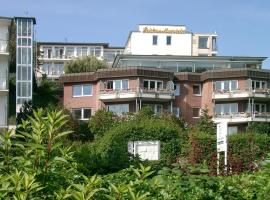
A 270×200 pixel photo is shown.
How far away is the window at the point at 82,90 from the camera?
67125 millimetres

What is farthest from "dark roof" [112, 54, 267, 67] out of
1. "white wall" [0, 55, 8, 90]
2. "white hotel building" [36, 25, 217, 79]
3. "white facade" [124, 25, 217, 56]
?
"white wall" [0, 55, 8, 90]

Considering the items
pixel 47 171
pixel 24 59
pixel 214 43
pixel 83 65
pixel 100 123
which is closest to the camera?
pixel 47 171

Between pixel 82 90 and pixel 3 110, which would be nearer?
→ pixel 3 110

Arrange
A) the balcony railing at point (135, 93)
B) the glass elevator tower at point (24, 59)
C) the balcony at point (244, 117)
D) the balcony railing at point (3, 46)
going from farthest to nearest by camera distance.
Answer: the balcony at point (244, 117) → the balcony railing at point (135, 93) → the glass elevator tower at point (24, 59) → the balcony railing at point (3, 46)

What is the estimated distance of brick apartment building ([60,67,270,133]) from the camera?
6419cm

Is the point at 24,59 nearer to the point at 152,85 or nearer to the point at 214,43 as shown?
the point at 152,85

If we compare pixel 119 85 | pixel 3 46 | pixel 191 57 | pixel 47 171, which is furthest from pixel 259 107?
pixel 47 171

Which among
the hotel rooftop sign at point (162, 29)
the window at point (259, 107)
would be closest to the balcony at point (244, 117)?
the window at point (259, 107)

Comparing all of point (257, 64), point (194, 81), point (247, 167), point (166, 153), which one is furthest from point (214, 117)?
point (247, 167)

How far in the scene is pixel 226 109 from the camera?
67312 mm

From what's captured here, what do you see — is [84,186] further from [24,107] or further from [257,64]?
[257,64]

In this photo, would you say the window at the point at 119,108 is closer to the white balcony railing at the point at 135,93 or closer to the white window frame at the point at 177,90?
the white balcony railing at the point at 135,93

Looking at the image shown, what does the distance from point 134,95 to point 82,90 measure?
23.0 ft

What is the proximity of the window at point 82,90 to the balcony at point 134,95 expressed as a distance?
2.81 m
